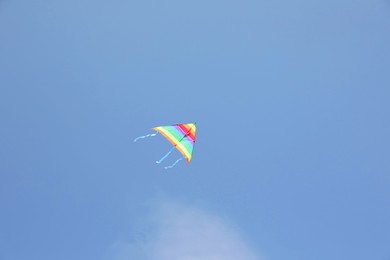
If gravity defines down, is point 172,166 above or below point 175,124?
below

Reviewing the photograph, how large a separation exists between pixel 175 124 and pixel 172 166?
54.8 inches

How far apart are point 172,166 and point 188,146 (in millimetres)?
876

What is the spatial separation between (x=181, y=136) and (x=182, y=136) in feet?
0.11

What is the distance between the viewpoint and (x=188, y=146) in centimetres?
1143

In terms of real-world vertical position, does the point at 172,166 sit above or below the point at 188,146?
below

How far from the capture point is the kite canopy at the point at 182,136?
36.8ft

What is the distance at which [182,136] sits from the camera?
11.4 metres

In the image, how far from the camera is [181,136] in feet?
37.5

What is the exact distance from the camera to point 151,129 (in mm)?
11297

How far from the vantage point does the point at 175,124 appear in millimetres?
11359

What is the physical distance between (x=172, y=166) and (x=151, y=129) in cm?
141

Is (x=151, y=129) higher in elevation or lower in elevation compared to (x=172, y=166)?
higher

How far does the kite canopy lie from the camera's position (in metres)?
11.2
